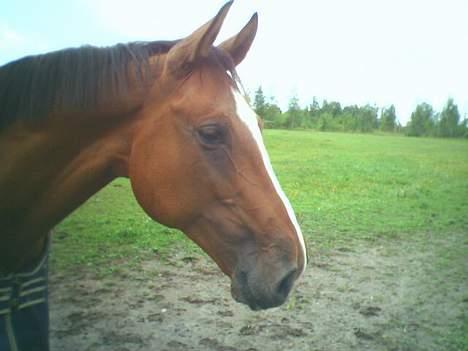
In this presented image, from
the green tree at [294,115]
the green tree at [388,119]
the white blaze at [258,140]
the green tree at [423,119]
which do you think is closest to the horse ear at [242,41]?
the white blaze at [258,140]

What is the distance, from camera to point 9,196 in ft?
5.20

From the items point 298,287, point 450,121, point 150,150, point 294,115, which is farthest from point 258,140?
point 294,115

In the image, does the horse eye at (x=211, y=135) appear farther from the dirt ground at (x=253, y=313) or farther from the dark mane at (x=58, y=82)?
the dirt ground at (x=253, y=313)

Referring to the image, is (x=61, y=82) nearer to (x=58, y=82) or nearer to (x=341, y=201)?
(x=58, y=82)

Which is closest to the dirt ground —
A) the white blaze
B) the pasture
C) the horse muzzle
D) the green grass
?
the pasture

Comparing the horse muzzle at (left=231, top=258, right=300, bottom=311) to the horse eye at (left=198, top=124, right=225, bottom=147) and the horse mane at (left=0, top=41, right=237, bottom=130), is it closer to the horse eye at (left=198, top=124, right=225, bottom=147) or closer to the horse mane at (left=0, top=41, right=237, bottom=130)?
the horse eye at (left=198, top=124, right=225, bottom=147)

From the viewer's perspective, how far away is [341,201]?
29.3 ft

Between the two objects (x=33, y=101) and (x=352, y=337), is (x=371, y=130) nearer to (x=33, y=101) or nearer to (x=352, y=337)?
(x=352, y=337)

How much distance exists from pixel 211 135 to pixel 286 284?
25.6 inches

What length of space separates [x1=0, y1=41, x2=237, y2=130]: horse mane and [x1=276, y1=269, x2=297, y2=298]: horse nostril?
0.94 metres

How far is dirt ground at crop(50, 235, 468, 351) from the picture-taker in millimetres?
3352

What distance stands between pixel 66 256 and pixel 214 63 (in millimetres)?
4062

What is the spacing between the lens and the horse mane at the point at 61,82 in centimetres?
154

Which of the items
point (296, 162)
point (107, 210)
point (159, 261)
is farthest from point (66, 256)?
point (296, 162)
